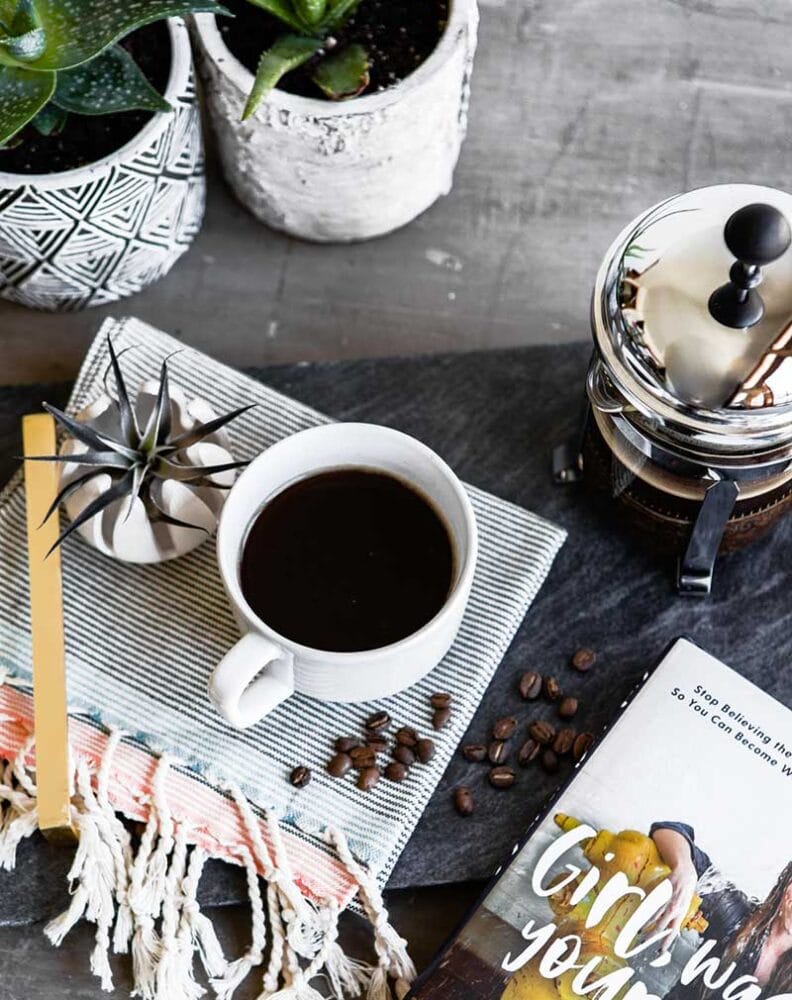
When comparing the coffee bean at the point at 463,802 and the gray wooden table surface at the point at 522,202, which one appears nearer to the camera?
the coffee bean at the point at 463,802

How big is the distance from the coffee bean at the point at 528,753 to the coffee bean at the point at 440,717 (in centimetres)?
5

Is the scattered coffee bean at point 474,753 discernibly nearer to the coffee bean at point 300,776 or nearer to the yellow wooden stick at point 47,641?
the coffee bean at point 300,776

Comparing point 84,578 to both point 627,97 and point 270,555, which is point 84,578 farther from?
point 627,97

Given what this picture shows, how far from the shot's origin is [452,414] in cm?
103

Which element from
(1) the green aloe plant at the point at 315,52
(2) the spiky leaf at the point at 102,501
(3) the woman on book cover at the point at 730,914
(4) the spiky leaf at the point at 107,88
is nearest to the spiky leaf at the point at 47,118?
(4) the spiky leaf at the point at 107,88

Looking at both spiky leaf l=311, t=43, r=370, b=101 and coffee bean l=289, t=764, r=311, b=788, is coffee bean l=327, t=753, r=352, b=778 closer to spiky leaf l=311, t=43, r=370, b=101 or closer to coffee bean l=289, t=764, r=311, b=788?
coffee bean l=289, t=764, r=311, b=788

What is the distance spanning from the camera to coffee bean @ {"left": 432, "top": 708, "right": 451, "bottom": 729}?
36.5 inches

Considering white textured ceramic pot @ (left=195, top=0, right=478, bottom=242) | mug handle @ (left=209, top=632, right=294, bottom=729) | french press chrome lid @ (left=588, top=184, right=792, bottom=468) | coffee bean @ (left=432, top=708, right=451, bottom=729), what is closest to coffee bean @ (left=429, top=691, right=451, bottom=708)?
coffee bean @ (left=432, top=708, right=451, bottom=729)

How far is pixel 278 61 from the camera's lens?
91cm

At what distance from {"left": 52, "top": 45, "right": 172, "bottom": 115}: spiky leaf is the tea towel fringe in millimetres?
405

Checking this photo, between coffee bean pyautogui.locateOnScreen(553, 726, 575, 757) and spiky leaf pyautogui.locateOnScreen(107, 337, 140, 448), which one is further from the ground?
spiky leaf pyautogui.locateOnScreen(107, 337, 140, 448)

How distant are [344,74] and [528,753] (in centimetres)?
46

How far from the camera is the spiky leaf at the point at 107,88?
2.93 feet

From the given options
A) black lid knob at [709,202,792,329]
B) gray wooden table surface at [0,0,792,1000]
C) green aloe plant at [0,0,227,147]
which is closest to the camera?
black lid knob at [709,202,792,329]
